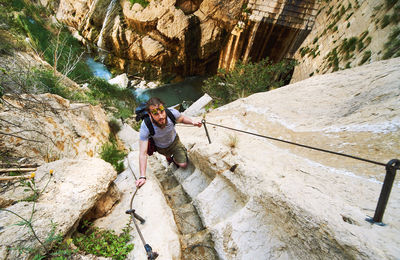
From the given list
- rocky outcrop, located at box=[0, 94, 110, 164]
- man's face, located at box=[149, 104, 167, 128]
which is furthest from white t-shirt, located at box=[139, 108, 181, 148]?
rocky outcrop, located at box=[0, 94, 110, 164]

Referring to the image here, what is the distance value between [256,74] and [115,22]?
14.4m

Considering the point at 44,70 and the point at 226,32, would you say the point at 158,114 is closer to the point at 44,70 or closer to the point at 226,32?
the point at 44,70

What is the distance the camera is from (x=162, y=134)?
288 cm

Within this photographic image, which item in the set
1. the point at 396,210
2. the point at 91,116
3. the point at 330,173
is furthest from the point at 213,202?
the point at 91,116

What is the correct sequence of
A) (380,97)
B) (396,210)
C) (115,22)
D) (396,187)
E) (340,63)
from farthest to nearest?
(115,22)
(340,63)
(380,97)
(396,187)
(396,210)

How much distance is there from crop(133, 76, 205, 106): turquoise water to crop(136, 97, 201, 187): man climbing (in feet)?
41.8

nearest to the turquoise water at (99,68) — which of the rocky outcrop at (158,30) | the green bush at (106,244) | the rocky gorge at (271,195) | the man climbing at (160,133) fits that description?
the rocky outcrop at (158,30)

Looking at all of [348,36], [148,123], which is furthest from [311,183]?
[348,36]

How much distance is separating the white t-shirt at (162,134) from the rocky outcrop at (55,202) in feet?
2.60

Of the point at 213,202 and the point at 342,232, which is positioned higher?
the point at 342,232

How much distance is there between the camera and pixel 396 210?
1306mm

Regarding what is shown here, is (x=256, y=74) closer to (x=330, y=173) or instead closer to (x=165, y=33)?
(x=330, y=173)

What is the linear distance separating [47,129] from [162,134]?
2.98 m

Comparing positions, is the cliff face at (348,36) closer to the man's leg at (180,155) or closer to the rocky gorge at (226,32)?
the rocky gorge at (226,32)
